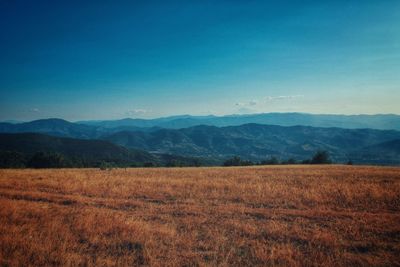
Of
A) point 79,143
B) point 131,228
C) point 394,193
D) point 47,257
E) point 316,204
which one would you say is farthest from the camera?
point 79,143

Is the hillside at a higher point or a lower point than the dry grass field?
lower

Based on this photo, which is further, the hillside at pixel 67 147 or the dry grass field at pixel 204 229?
the hillside at pixel 67 147

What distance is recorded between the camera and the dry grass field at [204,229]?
6.87 metres

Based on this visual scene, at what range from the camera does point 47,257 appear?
684 centimetres

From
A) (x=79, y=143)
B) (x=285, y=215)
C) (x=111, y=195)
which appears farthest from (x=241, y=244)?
(x=79, y=143)

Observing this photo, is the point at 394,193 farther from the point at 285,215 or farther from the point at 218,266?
the point at 218,266

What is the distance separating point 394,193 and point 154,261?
47.4 ft

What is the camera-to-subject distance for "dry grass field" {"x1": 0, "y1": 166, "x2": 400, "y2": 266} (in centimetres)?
687

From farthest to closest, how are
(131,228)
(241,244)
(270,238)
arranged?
(131,228) < (270,238) < (241,244)

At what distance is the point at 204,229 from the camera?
9156 millimetres

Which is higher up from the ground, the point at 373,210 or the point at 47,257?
the point at 47,257

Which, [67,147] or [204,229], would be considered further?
[67,147]

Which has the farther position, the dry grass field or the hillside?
the hillside

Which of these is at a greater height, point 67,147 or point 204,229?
point 204,229
